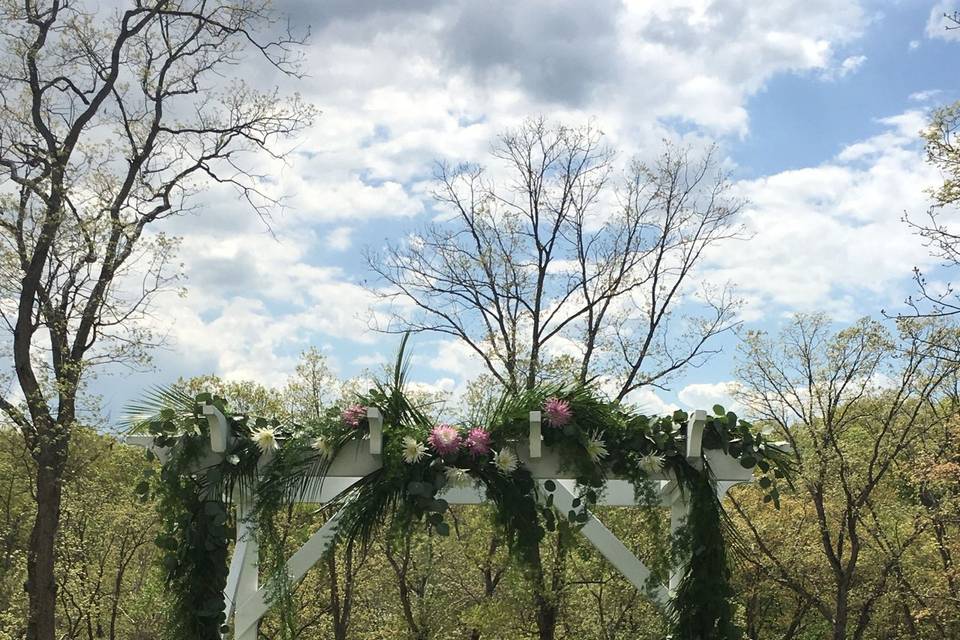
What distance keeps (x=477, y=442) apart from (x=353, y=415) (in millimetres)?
548

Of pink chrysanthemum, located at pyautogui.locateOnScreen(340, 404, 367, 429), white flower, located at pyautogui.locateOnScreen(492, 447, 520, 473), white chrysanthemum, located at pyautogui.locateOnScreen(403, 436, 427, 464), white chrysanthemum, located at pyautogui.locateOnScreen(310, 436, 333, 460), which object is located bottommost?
white flower, located at pyautogui.locateOnScreen(492, 447, 520, 473)

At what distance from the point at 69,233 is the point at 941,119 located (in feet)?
27.7

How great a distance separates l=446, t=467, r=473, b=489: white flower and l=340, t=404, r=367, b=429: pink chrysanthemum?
438 millimetres

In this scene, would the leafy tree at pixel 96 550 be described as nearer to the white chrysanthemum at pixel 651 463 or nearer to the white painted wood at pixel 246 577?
the white painted wood at pixel 246 577

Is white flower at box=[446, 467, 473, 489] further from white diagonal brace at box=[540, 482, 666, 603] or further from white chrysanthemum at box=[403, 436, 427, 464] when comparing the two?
white diagonal brace at box=[540, 482, 666, 603]

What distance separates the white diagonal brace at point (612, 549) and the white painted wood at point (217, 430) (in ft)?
4.78

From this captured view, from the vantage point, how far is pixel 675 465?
4.03 meters

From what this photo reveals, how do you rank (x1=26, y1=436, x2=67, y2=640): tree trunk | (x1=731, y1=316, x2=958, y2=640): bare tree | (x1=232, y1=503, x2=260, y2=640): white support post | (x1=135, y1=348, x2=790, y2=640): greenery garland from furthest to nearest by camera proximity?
(x1=731, y1=316, x2=958, y2=640): bare tree
(x1=26, y1=436, x2=67, y2=640): tree trunk
(x1=232, y1=503, x2=260, y2=640): white support post
(x1=135, y1=348, x2=790, y2=640): greenery garland

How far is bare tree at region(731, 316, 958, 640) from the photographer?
36.2 feet

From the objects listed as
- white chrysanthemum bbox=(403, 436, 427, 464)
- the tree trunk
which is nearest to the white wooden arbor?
white chrysanthemum bbox=(403, 436, 427, 464)

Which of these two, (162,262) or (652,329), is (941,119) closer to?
(652,329)

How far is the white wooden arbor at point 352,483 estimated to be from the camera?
3.88 meters

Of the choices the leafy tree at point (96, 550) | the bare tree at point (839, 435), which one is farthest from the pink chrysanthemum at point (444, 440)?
the leafy tree at point (96, 550)

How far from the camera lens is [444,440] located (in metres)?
3.85
